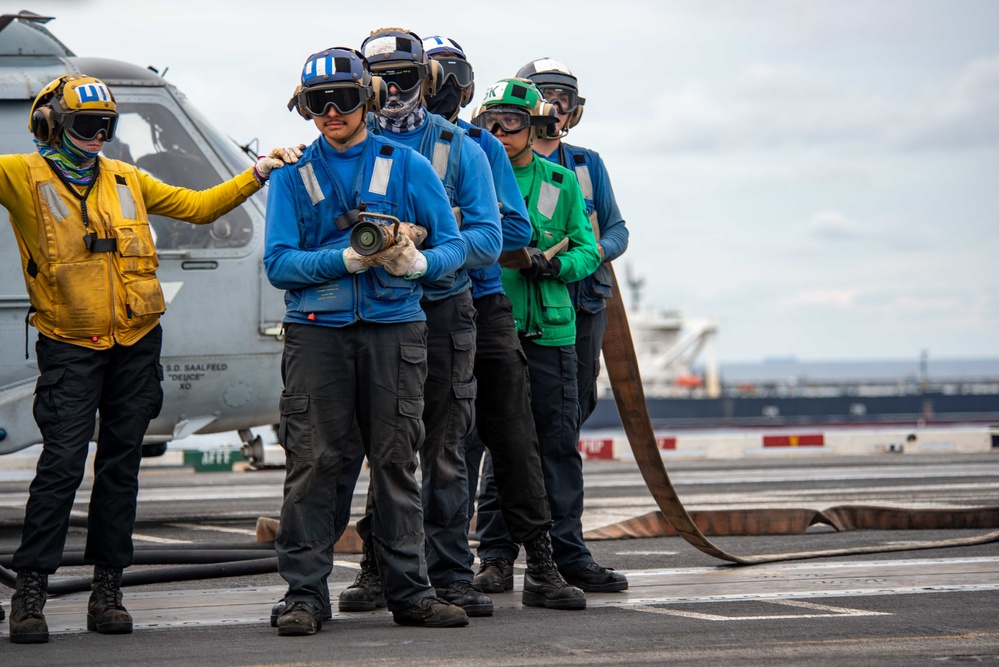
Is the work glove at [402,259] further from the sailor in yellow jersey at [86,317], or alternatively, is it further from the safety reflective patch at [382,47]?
the safety reflective patch at [382,47]

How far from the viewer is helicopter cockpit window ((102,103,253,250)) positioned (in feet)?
30.6

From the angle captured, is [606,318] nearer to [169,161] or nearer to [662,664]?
[662,664]

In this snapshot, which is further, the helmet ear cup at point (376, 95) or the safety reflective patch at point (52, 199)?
the safety reflective patch at point (52, 199)

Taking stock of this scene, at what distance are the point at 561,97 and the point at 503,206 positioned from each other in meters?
1.26

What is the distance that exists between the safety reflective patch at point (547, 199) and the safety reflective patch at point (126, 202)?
1.80m

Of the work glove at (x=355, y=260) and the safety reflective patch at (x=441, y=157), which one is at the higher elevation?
the safety reflective patch at (x=441, y=157)

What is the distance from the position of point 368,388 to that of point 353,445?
0.29 meters

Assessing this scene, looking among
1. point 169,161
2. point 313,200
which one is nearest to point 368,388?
point 313,200

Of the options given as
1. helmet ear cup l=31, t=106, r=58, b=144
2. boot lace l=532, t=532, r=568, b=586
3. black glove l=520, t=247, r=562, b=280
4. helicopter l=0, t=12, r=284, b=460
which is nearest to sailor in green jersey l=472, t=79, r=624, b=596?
black glove l=520, t=247, r=562, b=280

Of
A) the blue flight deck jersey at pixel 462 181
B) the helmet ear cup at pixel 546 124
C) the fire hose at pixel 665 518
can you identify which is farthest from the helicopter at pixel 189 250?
the blue flight deck jersey at pixel 462 181

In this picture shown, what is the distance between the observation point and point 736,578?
21.3 ft

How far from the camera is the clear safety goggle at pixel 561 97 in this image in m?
6.88

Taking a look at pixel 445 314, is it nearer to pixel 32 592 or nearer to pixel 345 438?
pixel 345 438

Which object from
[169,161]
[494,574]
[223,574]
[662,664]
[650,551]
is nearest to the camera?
[662,664]
